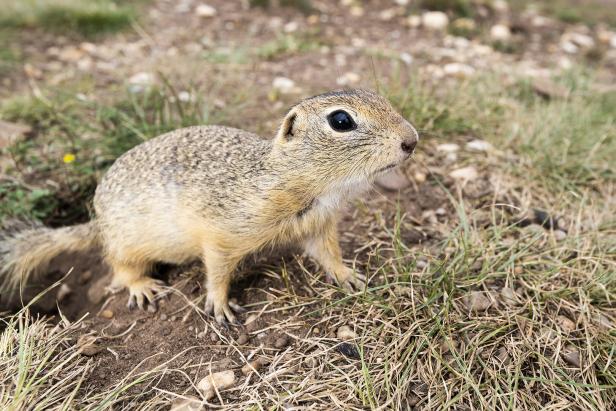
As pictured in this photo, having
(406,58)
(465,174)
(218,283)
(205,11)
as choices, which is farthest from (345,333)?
(205,11)

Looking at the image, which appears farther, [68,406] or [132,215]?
[132,215]

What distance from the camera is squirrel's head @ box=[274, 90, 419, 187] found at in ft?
9.37

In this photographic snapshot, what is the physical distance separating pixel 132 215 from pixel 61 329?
0.90m

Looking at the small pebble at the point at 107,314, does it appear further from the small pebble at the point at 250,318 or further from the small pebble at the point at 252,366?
the small pebble at the point at 252,366

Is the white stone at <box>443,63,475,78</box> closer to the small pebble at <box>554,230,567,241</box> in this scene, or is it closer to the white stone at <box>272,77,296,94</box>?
the white stone at <box>272,77,296,94</box>

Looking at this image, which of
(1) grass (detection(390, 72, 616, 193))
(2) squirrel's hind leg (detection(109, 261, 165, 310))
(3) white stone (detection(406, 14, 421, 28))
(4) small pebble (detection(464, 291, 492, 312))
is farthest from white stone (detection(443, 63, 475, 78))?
(2) squirrel's hind leg (detection(109, 261, 165, 310))

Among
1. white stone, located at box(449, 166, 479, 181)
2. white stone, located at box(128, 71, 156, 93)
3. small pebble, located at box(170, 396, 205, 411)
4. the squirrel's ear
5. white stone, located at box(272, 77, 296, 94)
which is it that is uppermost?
the squirrel's ear

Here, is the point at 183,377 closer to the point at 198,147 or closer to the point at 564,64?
the point at 198,147

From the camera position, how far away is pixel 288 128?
312 cm

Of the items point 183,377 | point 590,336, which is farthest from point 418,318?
point 183,377

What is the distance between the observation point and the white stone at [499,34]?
8.52 meters

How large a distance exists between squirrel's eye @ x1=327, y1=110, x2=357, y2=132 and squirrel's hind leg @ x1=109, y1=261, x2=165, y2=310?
174 cm

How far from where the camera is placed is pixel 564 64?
7.68 metres

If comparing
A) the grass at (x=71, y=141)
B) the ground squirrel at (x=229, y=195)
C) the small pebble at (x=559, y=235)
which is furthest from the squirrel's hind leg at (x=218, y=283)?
the small pebble at (x=559, y=235)
